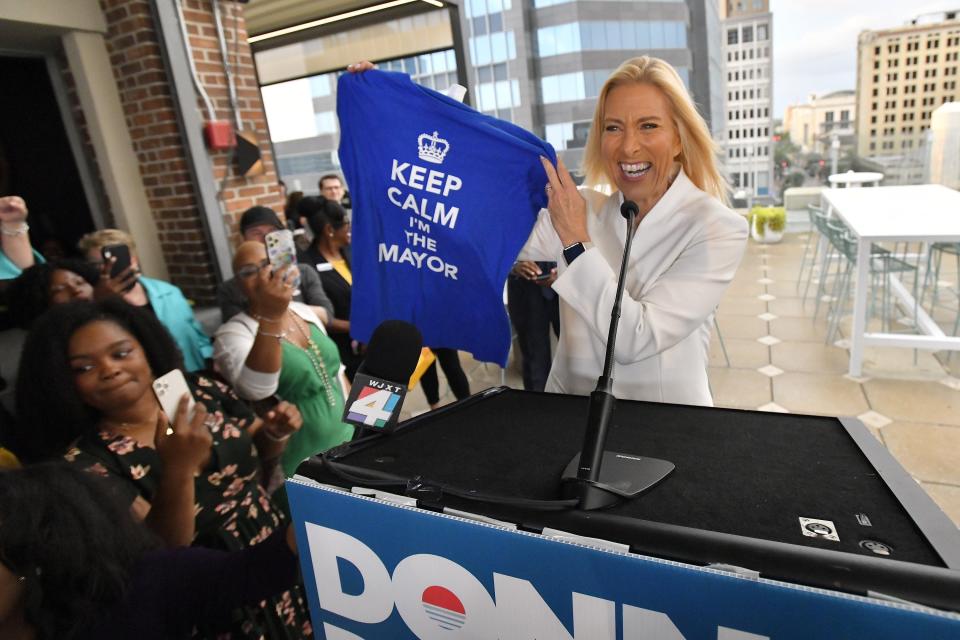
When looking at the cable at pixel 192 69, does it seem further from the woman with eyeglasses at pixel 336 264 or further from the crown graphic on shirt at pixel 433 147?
the crown graphic on shirt at pixel 433 147

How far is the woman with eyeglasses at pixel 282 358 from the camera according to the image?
6.47 ft

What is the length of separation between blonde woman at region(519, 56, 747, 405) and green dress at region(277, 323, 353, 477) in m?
1.11

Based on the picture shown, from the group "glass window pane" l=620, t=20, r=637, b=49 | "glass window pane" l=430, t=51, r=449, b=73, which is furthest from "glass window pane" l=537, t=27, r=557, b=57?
"glass window pane" l=430, t=51, r=449, b=73

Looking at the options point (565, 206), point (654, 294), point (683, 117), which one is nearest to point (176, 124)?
point (565, 206)

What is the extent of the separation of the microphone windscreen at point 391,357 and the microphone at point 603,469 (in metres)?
0.27

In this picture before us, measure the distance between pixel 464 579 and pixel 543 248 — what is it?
3.27ft

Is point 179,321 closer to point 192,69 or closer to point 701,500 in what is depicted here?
point 192,69

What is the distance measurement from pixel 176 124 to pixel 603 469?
3703 mm

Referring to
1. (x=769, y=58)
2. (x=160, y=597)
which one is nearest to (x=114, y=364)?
(x=160, y=597)

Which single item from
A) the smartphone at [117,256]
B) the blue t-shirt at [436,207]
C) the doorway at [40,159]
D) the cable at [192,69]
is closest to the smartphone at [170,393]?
the blue t-shirt at [436,207]

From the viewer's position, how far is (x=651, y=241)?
1.25 m

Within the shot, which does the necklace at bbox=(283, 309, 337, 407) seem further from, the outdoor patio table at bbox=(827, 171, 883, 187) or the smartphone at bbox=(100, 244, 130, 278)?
the outdoor patio table at bbox=(827, 171, 883, 187)

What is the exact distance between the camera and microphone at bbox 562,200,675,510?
60 centimetres

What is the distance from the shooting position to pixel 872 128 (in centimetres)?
534
